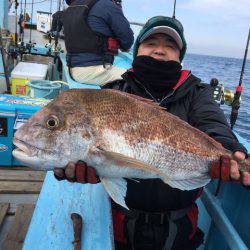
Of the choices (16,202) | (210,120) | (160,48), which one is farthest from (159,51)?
(16,202)

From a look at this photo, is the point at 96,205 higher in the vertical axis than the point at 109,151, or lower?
lower

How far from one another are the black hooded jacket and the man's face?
0.62ft

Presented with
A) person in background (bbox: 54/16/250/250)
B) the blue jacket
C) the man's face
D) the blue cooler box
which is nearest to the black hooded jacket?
person in background (bbox: 54/16/250/250)

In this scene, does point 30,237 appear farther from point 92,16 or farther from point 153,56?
point 92,16

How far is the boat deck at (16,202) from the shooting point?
280 cm

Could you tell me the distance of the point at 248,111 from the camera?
40.4ft

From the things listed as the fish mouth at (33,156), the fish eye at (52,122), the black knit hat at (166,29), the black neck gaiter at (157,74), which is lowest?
the fish mouth at (33,156)

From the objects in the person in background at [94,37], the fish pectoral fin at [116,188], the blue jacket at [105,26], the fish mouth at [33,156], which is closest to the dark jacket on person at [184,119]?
the fish pectoral fin at [116,188]

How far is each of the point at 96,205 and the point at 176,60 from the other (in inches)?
47.9

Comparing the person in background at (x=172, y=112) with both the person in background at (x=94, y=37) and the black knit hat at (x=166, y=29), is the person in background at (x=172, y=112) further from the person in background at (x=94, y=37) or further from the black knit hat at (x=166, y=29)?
the person in background at (x=94, y=37)

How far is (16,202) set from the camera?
3369 millimetres

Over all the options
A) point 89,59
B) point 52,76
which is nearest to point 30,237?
point 89,59

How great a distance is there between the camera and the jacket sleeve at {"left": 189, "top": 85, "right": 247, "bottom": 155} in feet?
6.73

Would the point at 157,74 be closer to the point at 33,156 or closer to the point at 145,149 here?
the point at 145,149
